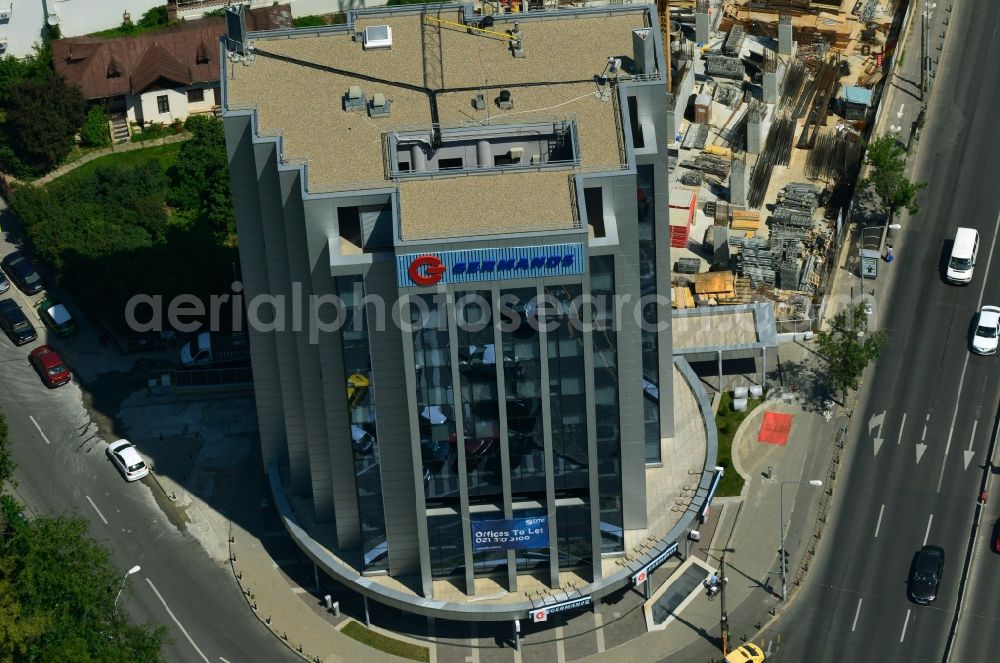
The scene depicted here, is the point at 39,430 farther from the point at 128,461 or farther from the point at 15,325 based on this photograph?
the point at 15,325

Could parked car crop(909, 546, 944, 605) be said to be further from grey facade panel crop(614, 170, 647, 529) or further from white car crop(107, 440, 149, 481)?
white car crop(107, 440, 149, 481)

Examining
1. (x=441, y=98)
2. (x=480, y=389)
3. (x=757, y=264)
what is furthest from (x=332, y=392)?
(x=757, y=264)

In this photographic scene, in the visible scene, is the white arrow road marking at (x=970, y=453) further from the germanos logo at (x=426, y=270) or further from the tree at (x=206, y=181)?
the tree at (x=206, y=181)

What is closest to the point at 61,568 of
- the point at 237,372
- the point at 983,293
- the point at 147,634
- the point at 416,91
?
the point at 147,634

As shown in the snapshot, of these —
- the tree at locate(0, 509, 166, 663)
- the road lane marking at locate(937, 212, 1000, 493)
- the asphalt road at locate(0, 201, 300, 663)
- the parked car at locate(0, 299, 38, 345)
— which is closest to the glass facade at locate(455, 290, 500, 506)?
the asphalt road at locate(0, 201, 300, 663)

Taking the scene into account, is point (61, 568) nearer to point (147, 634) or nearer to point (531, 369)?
point (147, 634)

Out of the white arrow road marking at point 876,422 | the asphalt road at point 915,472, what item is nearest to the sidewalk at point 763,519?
the asphalt road at point 915,472
